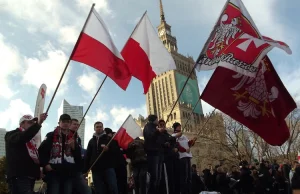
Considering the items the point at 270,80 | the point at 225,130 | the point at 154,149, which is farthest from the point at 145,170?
the point at 225,130

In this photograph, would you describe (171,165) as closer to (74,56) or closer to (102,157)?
(102,157)

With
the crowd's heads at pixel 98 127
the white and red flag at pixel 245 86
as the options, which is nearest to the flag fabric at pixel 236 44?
the white and red flag at pixel 245 86

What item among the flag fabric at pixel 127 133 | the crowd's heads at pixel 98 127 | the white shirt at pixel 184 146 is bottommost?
the white shirt at pixel 184 146

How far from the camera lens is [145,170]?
21.6 ft

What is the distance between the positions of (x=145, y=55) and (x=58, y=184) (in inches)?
147

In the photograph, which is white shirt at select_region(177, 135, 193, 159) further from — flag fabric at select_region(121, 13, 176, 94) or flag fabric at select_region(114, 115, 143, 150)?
→ flag fabric at select_region(114, 115, 143, 150)

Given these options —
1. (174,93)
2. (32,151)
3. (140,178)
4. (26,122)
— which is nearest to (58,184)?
(32,151)

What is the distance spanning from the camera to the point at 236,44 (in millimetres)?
6664

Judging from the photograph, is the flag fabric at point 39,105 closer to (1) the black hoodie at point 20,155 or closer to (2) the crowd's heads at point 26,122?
(2) the crowd's heads at point 26,122

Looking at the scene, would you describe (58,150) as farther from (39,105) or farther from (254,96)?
(254,96)

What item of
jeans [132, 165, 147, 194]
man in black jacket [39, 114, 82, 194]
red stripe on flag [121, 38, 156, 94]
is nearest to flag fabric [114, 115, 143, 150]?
red stripe on flag [121, 38, 156, 94]

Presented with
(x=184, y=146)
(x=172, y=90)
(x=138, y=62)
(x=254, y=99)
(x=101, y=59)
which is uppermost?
(x=172, y=90)

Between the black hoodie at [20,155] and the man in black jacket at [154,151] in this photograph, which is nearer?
the black hoodie at [20,155]

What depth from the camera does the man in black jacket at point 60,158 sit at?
473 centimetres
